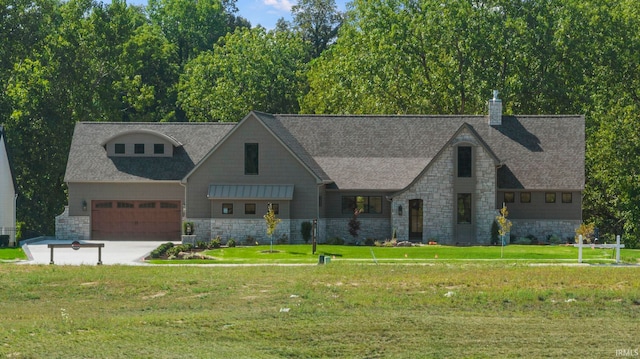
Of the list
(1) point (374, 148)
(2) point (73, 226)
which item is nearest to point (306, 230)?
(1) point (374, 148)

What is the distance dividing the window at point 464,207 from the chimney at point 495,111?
6.60 metres

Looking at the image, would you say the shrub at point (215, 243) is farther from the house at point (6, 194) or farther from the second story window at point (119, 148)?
the house at point (6, 194)

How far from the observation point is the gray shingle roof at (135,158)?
58938mm

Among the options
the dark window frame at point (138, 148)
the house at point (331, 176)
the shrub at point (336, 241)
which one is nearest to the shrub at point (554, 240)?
the house at point (331, 176)

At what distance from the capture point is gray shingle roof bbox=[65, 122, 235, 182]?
58.9 metres

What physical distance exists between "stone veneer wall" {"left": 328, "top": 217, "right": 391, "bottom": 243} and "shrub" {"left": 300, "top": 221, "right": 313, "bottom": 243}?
1.69 meters

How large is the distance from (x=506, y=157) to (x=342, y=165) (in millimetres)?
8693

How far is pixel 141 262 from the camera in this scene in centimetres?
4434

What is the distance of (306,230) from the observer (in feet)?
182

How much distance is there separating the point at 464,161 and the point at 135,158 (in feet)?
58.2

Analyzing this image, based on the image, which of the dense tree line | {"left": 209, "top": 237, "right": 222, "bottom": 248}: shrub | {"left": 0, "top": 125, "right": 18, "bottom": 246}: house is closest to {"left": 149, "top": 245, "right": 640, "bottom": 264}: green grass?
{"left": 209, "top": 237, "right": 222, "bottom": 248}: shrub

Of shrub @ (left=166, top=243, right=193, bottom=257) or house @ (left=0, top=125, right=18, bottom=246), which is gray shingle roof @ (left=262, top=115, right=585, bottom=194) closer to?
shrub @ (left=166, top=243, right=193, bottom=257)

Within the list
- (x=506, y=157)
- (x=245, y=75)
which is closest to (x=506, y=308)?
(x=506, y=157)

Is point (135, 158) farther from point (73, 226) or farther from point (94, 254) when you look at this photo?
point (94, 254)
